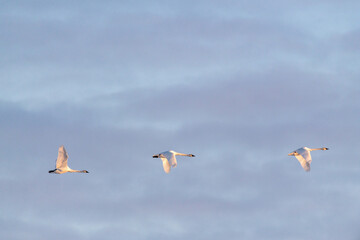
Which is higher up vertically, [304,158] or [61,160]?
[61,160]

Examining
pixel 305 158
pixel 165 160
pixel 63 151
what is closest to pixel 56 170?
pixel 63 151

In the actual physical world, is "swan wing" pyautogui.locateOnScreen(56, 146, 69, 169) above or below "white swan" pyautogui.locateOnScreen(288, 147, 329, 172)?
above

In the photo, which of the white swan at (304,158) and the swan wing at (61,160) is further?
the white swan at (304,158)

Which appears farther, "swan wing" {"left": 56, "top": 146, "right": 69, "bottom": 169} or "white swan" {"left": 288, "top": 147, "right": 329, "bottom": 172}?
"white swan" {"left": 288, "top": 147, "right": 329, "bottom": 172}

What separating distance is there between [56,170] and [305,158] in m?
26.9

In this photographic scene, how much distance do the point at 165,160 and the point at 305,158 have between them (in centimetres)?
1516

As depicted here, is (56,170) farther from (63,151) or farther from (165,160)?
(165,160)

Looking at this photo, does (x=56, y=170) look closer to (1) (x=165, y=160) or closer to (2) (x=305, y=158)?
(1) (x=165, y=160)

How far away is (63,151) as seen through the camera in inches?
5433

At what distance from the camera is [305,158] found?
141 meters

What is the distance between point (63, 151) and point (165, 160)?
11.3 metres

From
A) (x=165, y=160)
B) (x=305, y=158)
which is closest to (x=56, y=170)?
(x=165, y=160)

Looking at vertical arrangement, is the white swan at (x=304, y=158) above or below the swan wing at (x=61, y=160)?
below

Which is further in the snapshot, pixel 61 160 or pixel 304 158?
pixel 304 158
